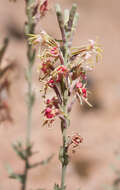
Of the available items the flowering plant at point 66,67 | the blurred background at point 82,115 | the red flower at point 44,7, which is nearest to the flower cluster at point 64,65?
the flowering plant at point 66,67

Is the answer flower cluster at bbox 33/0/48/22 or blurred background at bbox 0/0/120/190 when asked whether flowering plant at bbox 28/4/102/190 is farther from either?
blurred background at bbox 0/0/120/190

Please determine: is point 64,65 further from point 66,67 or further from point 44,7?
point 44,7

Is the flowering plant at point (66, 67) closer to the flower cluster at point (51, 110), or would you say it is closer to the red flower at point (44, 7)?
the flower cluster at point (51, 110)

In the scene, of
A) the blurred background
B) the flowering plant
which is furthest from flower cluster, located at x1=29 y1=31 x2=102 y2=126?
the blurred background

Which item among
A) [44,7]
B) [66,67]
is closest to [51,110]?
[66,67]

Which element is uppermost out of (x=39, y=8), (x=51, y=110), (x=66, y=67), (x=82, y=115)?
(x=39, y=8)

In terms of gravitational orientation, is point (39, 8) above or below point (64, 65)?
above

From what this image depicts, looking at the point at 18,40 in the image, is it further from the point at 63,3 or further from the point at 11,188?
the point at 11,188

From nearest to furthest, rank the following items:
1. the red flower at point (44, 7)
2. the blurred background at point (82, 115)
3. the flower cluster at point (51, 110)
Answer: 1. the flower cluster at point (51, 110)
2. the red flower at point (44, 7)
3. the blurred background at point (82, 115)

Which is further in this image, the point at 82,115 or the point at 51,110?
the point at 82,115
